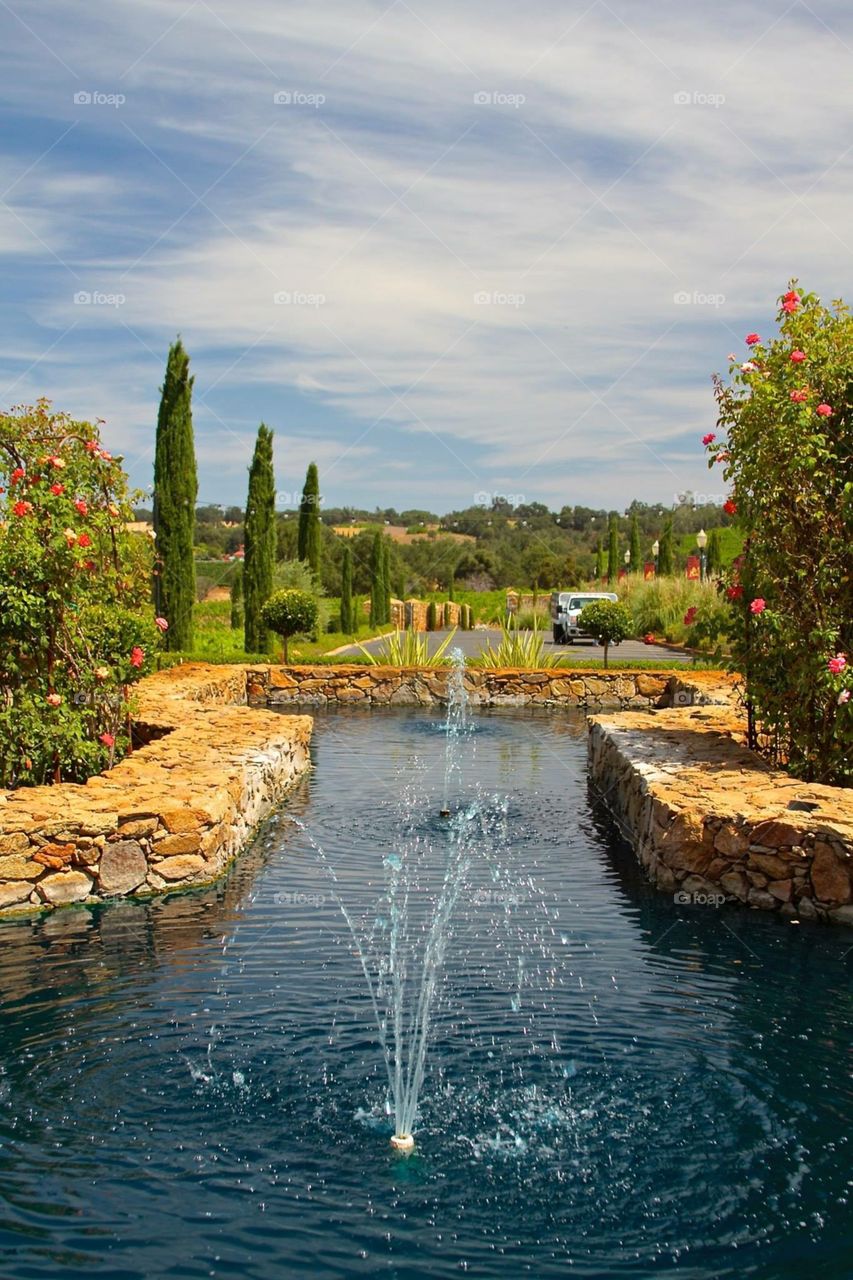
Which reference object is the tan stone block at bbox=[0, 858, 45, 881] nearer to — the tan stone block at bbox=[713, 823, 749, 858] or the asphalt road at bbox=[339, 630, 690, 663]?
the tan stone block at bbox=[713, 823, 749, 858]

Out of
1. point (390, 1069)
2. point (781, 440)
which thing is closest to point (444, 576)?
point (781, 440)

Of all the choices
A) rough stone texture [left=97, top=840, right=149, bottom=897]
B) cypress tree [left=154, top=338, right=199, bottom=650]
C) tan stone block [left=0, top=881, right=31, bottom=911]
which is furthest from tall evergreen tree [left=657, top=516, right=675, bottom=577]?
tan stone block [left=0, top=881, right=31, bottom=911]

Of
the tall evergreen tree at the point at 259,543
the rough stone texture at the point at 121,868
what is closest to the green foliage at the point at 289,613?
the tall evergreen tree at the point at 259,543

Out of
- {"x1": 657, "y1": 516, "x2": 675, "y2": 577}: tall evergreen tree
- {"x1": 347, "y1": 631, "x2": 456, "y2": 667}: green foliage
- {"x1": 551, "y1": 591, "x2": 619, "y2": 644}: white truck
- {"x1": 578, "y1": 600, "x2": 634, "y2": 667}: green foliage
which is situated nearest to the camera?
{"x1": 347, "y1": 631, "x2": 456, "y2": 667}: green foliage

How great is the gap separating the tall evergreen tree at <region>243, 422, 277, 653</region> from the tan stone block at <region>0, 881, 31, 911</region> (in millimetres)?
17126

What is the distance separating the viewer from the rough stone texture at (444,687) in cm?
2064

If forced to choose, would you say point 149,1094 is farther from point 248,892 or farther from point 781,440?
point 781,440

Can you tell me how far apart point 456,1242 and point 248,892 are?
430 centimetres

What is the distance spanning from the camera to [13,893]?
7.57 metres

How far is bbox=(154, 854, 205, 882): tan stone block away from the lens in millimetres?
8039

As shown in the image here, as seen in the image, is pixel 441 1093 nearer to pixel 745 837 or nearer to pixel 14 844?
pixel 745 837

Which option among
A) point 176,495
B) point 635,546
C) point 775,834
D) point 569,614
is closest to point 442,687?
point 176,495

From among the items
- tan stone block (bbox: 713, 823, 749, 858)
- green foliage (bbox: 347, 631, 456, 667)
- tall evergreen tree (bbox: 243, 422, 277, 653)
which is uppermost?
tall evergreen tree (bbox: 243, 422, 277, 653)

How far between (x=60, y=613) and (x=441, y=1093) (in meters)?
5.69
